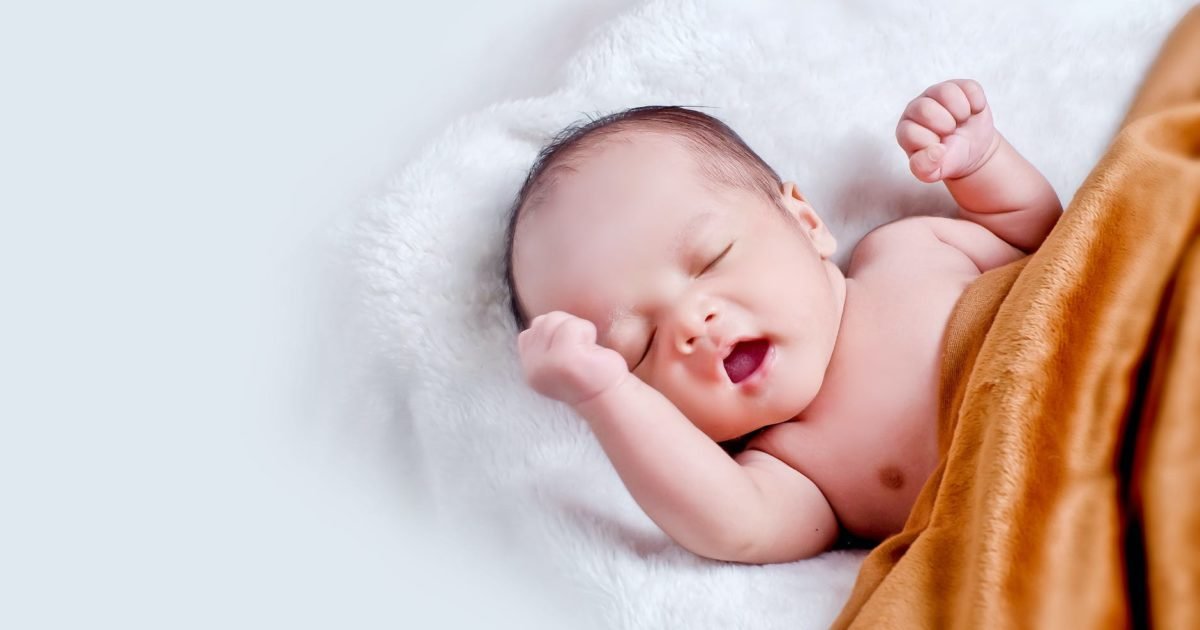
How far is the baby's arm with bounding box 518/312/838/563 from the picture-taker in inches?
38.0

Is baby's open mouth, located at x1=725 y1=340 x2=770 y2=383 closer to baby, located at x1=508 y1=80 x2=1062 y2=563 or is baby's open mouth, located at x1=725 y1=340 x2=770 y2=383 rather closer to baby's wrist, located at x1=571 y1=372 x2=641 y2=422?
baby, located at x1=508 y1=80 x2=1062 y2=563

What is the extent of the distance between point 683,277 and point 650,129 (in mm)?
182

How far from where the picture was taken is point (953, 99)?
1265 mm

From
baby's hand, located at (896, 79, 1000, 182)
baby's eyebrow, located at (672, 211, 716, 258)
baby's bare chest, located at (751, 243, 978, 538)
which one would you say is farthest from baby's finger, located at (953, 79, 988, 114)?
baby's eyebrow, located at (672, 211, 716, 258)

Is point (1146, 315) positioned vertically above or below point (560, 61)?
below

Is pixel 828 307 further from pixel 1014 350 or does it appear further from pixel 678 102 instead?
pixel 678 102

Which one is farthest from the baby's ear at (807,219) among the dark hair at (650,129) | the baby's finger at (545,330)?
the baby's finger at (545,330)

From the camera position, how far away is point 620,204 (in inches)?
43.5

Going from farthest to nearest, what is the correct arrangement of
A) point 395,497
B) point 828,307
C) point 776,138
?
point 776,138 < point 395,497 < point 828,307

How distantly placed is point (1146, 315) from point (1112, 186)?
0.54 ft

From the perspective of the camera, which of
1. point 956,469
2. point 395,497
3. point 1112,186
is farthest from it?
point 395,497

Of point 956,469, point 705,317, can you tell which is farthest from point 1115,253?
point 705,317

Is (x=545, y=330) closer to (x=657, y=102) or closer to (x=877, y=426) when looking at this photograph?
(x=877, y=426)

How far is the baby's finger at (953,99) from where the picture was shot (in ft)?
4.16
